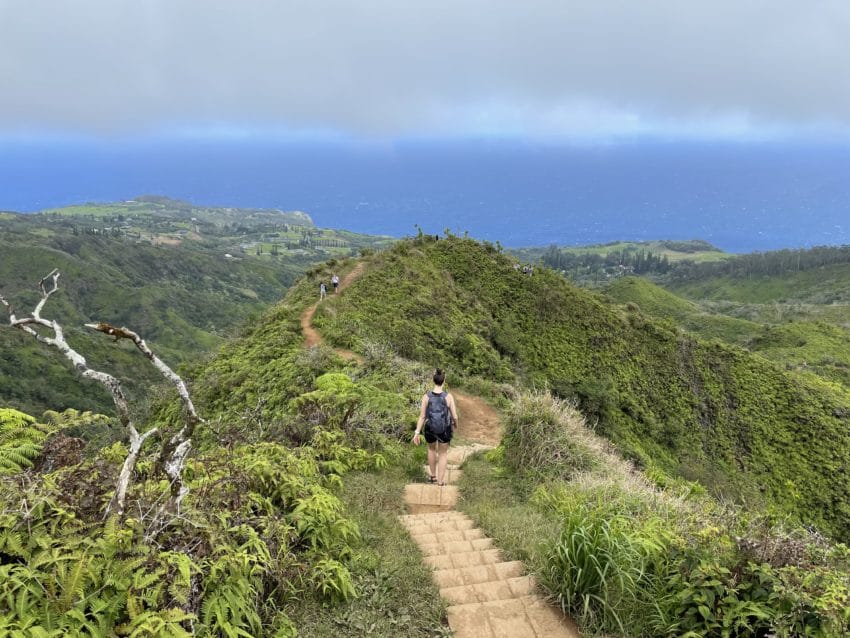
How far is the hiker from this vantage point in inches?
343

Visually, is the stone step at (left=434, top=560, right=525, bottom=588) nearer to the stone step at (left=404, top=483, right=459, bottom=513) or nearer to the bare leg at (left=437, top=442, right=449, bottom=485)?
the stone step at (left=404, top=483, right=459, bottom=513)

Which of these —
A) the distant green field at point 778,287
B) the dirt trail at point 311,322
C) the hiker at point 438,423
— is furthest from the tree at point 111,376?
the distant green field at point 778,287

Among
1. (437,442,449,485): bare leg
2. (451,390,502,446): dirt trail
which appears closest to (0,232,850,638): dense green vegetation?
(437,442,449,485): bare leg

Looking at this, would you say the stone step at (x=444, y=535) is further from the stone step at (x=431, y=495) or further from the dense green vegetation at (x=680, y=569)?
the stone step at (x=431, y=495)

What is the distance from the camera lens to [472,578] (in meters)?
5.37

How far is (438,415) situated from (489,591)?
3.81m

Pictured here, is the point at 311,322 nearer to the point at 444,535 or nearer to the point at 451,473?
the point at 451,473

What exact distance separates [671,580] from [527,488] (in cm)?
362

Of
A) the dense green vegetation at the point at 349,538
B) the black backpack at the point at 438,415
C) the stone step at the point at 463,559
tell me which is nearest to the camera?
the dense green vegetation at the point at 349,538

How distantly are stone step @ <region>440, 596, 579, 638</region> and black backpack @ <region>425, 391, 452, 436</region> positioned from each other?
12.6ft

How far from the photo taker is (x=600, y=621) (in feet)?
15.4

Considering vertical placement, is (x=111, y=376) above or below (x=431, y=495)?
above

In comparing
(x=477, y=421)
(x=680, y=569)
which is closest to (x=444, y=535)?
(x=680, y=569)

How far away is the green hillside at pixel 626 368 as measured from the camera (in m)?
25.0
